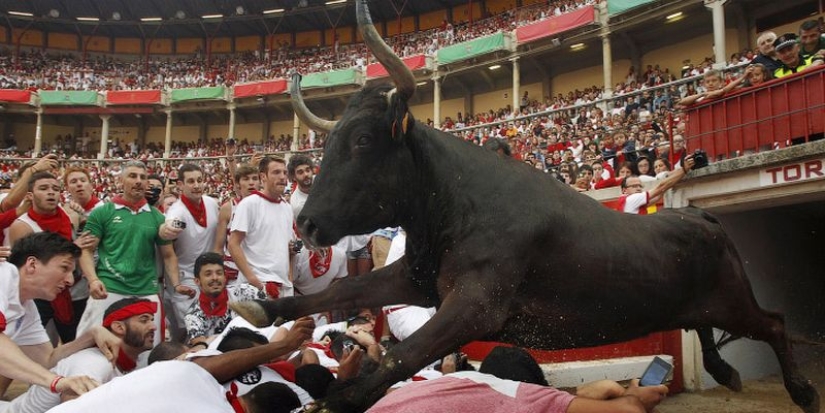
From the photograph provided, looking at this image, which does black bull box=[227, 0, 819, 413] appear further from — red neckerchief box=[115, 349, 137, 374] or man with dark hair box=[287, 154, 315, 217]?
man with dark hair box=[287, 154, 315, 217]

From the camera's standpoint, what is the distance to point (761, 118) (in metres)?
6.82

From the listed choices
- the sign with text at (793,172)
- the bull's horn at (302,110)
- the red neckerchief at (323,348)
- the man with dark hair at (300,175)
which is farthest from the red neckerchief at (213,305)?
the sign with text at (793,172)

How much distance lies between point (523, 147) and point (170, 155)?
3217 centimetres

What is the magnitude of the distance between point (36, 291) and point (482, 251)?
10.7 ft

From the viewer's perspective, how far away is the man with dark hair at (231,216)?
6.23 m

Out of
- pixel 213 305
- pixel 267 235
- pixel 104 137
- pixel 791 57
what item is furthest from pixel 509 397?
pixel 104 137

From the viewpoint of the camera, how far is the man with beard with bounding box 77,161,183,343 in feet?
18.5

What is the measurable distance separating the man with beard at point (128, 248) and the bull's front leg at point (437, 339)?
353cm

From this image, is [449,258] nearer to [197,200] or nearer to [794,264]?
[197,200]

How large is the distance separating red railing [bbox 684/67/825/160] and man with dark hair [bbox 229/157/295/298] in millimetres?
4850

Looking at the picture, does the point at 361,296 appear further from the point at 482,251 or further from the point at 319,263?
the point at 319,263

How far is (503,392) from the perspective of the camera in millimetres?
2828

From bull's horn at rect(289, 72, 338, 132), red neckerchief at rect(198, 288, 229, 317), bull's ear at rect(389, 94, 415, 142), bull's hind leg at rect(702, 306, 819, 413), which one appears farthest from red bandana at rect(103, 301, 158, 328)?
bull's hind leg at rect(702, 306, 819, 413)

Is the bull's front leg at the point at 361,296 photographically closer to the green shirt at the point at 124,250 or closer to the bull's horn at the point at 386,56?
the bull's horn at the point at 386,56
